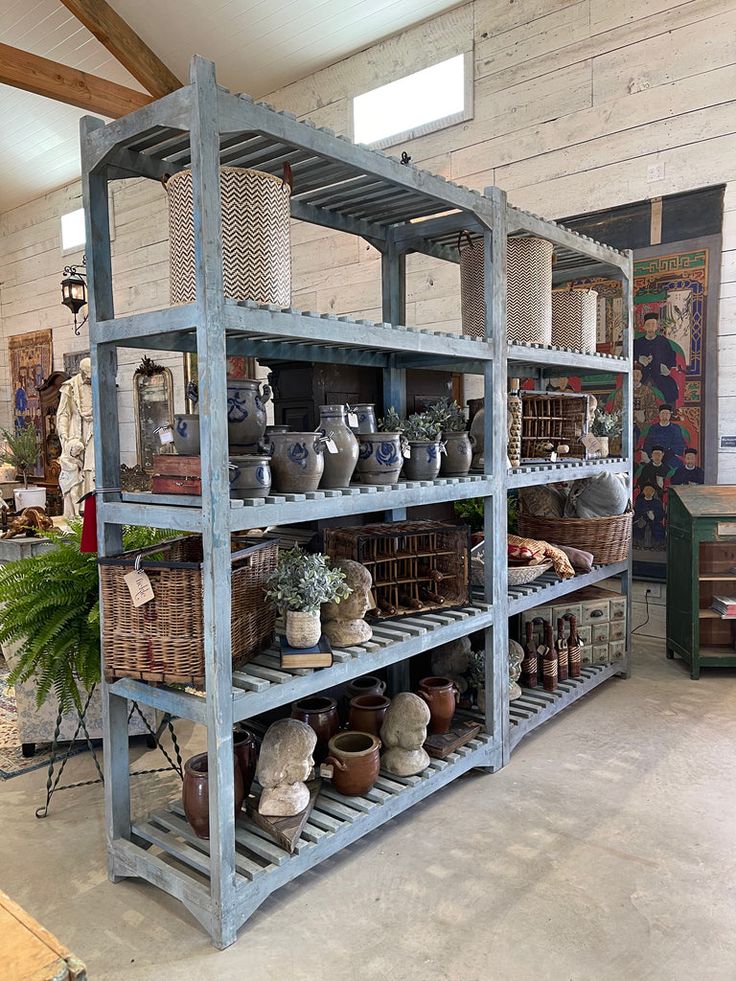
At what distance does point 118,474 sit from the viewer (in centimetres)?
241

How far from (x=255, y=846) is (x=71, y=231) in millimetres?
8773

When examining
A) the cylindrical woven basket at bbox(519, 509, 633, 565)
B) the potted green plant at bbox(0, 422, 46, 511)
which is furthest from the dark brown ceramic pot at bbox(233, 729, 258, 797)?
the potted green plant at bbox(0, 422, 46, 511)

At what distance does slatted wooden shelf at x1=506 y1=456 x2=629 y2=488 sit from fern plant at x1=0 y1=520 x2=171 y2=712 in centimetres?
172

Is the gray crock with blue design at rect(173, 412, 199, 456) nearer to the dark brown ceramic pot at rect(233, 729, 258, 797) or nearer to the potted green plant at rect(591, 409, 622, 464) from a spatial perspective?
the dark brown ceramic pot at rect(233, 729, 258, 797)

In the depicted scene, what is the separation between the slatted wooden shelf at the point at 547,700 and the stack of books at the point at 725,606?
2.16 ft

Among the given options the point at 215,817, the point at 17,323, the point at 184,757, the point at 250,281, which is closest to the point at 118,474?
the point at 250,281

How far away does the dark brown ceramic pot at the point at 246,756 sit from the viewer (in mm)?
2463

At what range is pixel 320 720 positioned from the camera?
2799 millimetres

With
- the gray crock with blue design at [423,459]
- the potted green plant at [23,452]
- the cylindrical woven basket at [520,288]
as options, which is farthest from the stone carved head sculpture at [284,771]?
the potted green plant at [23,452]

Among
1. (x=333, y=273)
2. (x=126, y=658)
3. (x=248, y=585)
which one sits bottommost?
(x=126, y=658)

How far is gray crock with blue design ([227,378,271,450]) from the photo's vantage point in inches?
96.6

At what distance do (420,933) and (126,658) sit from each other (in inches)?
44.6

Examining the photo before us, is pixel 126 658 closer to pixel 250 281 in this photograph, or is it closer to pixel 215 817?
pixel 215 817

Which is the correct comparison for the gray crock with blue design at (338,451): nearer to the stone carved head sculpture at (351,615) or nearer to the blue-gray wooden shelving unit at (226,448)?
the blue-gray wooden shelving unit at (226,448)
